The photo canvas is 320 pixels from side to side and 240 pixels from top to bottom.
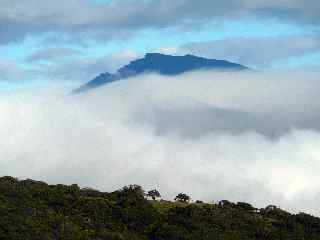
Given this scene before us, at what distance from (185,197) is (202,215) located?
1287cm

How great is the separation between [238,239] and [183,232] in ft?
19.9

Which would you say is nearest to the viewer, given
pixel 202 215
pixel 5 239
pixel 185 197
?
pixel 5 239

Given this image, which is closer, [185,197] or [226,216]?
[226,216]

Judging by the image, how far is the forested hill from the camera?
8306 centimetres

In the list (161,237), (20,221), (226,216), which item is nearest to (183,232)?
(161,237)

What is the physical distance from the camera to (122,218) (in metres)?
89.9

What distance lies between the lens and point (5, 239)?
257 ft

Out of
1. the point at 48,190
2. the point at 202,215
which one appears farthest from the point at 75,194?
the point at 202,215

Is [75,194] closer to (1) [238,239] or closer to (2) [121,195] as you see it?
(2) [121,195]

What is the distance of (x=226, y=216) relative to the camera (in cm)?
9575

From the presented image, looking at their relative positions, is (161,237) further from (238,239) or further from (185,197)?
(185,197)

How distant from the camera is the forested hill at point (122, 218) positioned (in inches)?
3270

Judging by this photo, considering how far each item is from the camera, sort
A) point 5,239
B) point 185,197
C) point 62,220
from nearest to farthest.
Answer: point 5,239
point 62,220
point 185,197

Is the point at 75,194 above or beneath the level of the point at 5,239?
above
